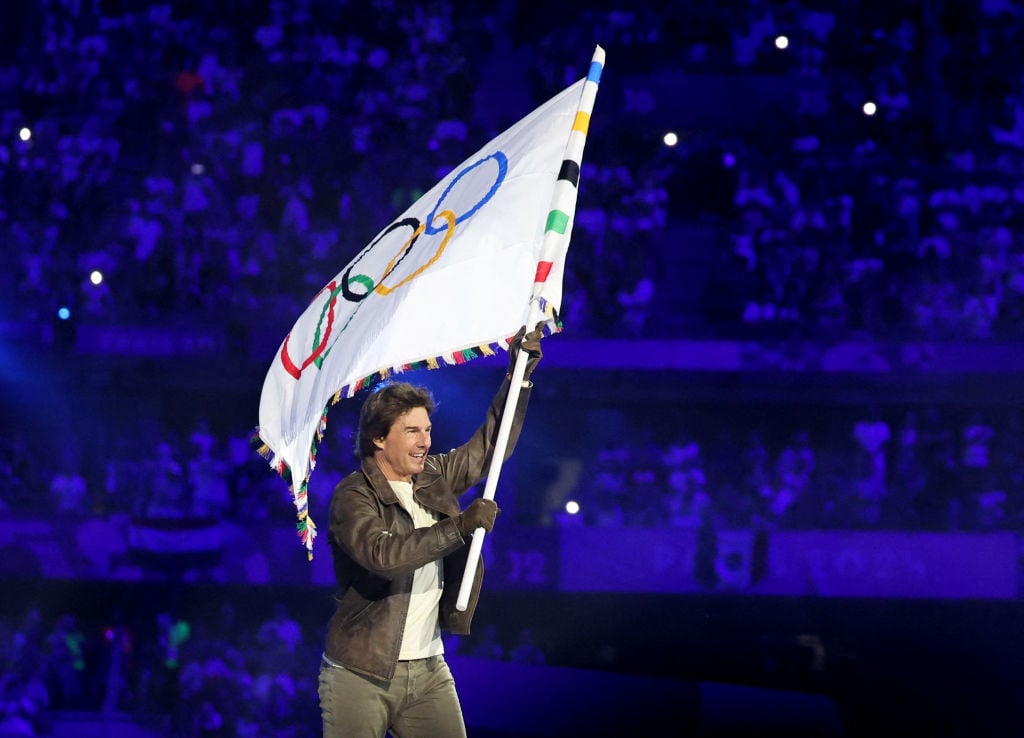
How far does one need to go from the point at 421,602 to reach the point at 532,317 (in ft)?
2.76

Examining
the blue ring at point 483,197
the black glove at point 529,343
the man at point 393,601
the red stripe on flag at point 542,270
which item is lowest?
the man at point 393,601

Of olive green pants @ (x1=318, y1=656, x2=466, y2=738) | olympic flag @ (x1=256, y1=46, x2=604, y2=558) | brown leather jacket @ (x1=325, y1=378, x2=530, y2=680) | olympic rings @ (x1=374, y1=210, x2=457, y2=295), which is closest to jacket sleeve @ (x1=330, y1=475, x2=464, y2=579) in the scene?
brown leather jacket @ (x1=325, y1=378, x2=530, y2=680)

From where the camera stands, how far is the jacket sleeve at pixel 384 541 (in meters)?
3.15

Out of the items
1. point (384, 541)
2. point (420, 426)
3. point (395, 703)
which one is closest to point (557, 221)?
point (420, 426)

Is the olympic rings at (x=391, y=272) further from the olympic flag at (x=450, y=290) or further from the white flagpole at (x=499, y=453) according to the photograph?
the white flagpole at (x=499, y=453)

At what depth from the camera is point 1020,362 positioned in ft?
35.9

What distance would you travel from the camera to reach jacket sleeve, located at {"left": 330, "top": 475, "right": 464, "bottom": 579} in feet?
10.3

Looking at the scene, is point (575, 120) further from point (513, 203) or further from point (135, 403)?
point (135, 403)

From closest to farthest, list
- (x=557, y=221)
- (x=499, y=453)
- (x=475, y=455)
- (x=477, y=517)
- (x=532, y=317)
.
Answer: (x=477, y=517) < (x=499, y=453) < (x=532, y=317) < (x=557, y=221) < (x=475, y=455)

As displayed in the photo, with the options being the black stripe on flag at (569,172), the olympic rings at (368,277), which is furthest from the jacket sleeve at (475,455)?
the black stripe on flag at (569,172)

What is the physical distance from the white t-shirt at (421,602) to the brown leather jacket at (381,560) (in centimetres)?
2

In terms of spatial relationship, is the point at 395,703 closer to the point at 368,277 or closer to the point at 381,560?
the point at 381,560

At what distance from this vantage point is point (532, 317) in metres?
3.43

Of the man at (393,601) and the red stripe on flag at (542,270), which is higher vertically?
the red stripe on flag at (542,270)
